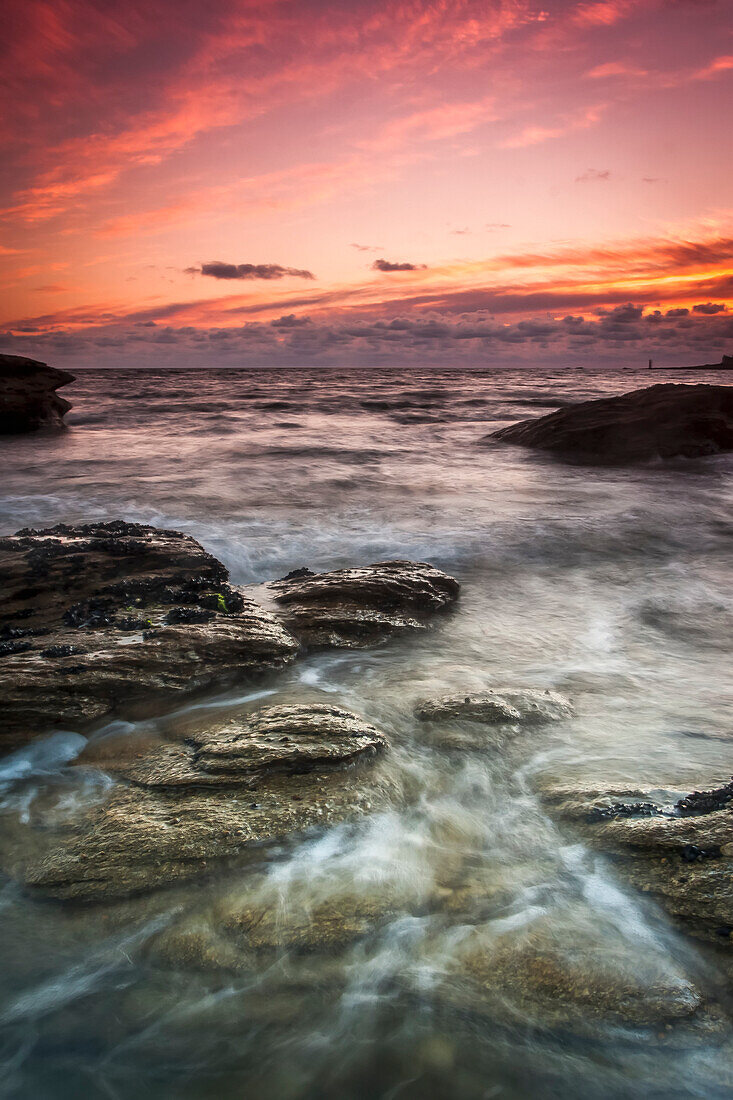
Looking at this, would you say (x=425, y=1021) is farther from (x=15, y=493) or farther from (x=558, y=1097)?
(x=15, y=493)

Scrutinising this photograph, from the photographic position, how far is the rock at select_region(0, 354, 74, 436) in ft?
69.1

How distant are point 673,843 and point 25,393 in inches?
930

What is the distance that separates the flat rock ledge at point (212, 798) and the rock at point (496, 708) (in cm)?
60

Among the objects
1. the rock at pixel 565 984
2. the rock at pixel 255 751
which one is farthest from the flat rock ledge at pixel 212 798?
the rock at pixel 565 984

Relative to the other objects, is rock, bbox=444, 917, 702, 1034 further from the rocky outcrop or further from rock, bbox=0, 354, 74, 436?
rock, bbox=0, 354, 74, 436

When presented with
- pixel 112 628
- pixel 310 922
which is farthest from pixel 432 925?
pixel 112 628

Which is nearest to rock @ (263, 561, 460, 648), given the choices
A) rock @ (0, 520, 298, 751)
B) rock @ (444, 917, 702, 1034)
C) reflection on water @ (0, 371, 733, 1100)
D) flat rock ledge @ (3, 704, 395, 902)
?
reflection on water @ (0, 371, 733, 1100)

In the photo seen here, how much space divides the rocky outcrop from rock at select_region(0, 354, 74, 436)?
73.6 ft

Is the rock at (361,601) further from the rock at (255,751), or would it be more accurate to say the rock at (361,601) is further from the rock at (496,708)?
the rock at (255,751)

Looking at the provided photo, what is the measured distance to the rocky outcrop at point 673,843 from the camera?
274 centimetres

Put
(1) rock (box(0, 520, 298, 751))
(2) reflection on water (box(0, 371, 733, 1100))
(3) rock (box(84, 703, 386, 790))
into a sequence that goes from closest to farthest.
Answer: (2) reflection on water (box(0, 371, 733, 1100)), (3) rock (box(84, 703, 386, 790)), (1) rock (box(0, 520, 298, 751))

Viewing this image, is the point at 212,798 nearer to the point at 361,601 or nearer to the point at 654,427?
the point at 361,601

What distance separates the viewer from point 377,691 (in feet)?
16.3

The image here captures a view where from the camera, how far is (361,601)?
6.25 metres
